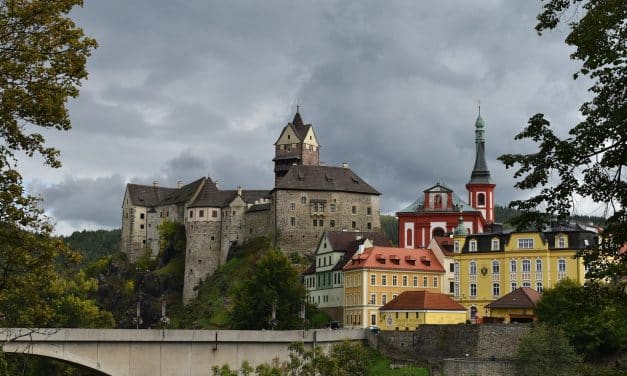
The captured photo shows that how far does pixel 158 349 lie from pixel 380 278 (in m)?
36.9

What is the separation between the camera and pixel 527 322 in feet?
238

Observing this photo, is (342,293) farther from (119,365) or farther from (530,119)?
(530,119)

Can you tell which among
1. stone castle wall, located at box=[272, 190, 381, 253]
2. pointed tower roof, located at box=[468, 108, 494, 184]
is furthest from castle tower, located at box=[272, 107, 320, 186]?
pointed tower roof, located at box=[468, 108, 494, 184]

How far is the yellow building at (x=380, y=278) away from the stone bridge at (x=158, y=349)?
27.6 metres

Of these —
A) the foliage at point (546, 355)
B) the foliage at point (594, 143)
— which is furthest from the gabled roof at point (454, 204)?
the foliage at point (594, 143)

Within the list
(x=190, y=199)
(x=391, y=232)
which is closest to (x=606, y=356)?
(x=190, y=199)

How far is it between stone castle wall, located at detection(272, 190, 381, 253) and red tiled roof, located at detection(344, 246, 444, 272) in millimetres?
24044

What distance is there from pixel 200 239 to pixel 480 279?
148ft

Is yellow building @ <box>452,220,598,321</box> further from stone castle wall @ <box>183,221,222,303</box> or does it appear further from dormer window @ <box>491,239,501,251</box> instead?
stone castle wall @ <box>183,221,222,303</box>

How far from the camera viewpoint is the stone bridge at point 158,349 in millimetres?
49719

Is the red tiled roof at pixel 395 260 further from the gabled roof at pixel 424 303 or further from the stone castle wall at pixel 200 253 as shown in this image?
the stone castle wall at pixel 200 253

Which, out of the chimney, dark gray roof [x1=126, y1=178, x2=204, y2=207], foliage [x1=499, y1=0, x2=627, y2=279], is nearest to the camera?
foliage [x1=499, y1=0, x2=627, y2=279]

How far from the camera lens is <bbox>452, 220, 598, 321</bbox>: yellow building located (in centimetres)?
8250

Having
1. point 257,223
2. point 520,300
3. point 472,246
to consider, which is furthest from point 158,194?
point 520,300
